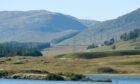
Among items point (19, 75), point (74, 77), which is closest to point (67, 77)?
point (74, 77)

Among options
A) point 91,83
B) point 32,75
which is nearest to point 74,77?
point 32,75

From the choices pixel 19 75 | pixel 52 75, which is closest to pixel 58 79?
pixel 52 75

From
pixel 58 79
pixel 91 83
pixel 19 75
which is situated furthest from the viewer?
pixel 19 75

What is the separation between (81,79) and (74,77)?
2.67 metres

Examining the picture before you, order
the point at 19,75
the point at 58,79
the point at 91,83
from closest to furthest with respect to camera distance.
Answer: the point at 91,83
the point at 58,79
the point at 19,75

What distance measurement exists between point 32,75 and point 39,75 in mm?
2549

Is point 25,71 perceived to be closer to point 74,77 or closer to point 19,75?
point 19,75

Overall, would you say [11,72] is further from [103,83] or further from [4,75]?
[103,83]

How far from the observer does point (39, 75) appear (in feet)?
582

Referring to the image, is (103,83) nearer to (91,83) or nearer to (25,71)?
(91,83)

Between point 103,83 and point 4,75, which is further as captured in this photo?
point 4,75

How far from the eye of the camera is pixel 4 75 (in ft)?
609

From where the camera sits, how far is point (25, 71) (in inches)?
7392

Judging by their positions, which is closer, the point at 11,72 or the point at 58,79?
the point at 58,79
